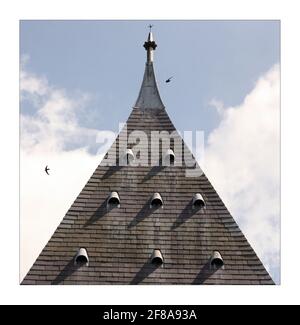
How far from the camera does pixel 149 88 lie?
967 inches

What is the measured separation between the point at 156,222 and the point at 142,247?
3.04 ft

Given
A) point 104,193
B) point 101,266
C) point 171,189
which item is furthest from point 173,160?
point 101,266

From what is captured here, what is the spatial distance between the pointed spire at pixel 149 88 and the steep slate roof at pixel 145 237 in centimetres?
212

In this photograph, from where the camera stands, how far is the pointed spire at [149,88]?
24125 mm

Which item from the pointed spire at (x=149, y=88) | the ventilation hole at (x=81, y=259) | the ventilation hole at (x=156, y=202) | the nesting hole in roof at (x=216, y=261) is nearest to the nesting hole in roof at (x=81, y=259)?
the ventilation hole at (x=81, y=259)

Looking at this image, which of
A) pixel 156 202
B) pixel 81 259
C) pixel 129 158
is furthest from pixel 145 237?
pixel 129 158

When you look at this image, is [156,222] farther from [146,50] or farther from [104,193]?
[146,50]

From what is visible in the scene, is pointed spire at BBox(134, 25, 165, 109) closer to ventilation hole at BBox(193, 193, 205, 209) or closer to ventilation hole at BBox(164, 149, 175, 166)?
ventilation hole at BBox(164, 149, 175, 166)

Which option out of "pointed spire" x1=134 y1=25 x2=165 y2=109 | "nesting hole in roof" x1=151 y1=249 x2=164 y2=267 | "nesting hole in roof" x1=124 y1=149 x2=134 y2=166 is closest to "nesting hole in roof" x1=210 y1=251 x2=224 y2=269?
"nesting hole in roof" x1=151 y1=249 x2=164 y2=267

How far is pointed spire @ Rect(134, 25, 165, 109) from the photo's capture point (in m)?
24.1

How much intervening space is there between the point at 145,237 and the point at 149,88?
5.77m

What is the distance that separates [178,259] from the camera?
20531mm

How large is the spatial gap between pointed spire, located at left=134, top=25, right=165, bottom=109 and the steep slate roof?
2124 mm

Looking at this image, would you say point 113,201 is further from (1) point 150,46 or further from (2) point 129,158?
(1) point 150,46
